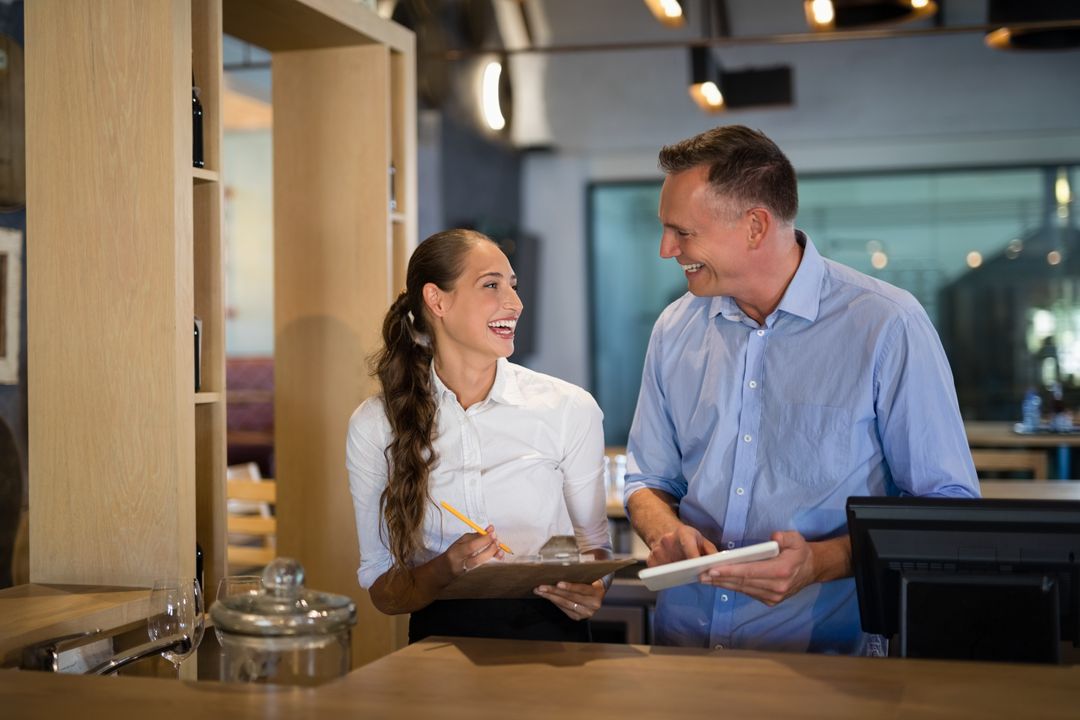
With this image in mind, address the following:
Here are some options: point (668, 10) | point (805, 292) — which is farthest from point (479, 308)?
point (668, 10)

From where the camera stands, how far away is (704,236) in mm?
2545

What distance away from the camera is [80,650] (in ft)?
9.05

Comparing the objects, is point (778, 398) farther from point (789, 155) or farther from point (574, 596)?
point (789, 155)

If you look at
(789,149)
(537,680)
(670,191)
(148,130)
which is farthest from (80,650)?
(789,149)

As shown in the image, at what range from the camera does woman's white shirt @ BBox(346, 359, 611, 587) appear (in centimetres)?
273

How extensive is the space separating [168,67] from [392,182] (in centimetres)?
132

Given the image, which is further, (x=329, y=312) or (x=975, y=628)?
(x=329, y=312)

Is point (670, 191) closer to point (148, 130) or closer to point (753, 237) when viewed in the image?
point (753, 237)

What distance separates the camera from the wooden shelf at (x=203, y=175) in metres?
3.02

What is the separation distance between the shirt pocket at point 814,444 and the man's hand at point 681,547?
34 centimetres

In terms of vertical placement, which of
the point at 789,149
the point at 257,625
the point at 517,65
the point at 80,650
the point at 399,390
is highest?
the point at 517,65

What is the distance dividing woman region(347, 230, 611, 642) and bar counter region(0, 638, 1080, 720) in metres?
0.68

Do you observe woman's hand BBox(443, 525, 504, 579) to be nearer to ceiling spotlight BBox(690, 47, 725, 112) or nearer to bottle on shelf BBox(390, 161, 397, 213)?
bottle on shelf BBox(390, 161, 397, 213)

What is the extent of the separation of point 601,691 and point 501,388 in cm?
117
